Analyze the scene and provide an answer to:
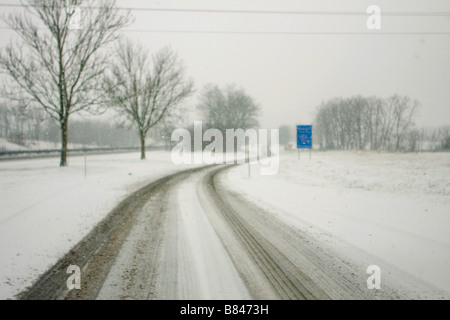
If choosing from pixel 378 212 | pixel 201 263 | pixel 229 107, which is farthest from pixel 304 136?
pixel 229 107

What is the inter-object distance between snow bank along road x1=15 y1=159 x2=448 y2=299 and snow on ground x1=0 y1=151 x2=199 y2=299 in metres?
0.37

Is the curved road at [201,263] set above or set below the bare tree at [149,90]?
below

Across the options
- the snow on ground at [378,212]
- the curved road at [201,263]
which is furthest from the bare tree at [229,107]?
the curved road at [201,263]

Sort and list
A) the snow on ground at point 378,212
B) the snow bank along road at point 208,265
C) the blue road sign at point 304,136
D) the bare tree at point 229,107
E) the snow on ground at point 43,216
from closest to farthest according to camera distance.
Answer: the snow bank along road at point 208,265 → the snow on ground at point 43,216 → the snow on ground at point 378,212 → the blue road sign at point 304,136 → the bare tree at point 229,107

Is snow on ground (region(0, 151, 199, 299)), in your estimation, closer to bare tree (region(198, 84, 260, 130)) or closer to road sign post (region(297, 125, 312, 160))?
road sign post (region(297, 125, 312, 160))

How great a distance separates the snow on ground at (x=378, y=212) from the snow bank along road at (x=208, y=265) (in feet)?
1.82

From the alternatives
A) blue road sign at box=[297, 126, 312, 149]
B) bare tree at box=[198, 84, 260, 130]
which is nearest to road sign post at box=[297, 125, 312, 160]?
blue road sign at box=[297, 126, 312, 149]

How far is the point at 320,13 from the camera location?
41.1 ft

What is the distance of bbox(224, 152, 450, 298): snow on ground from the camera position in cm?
567

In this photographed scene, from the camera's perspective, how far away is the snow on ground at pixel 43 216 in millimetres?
5035

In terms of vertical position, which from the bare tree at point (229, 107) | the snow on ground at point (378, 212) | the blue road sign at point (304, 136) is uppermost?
the bare tree at point (229, 107)

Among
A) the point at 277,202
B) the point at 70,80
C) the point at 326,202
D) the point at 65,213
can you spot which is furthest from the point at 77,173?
the point at 326,202

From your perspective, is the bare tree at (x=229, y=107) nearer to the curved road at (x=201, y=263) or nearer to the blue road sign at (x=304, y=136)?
the blue road sign at (x=304, y=136)
